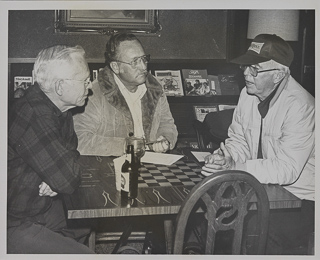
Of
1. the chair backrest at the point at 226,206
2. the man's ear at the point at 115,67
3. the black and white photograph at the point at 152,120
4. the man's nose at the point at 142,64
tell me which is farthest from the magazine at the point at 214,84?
the chair backrest at the point at 226,206

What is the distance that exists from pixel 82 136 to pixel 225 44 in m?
0.80

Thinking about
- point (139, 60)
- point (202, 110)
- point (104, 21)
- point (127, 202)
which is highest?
point (104, 21)

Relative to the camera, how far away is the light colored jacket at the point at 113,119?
78.8 inches

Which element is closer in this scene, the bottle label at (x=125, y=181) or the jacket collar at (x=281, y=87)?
the bottle label at (x=125, y=181)

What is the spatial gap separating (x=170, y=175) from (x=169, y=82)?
0.48 meters

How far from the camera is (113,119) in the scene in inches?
81.6

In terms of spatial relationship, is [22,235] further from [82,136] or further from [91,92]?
[91,92]

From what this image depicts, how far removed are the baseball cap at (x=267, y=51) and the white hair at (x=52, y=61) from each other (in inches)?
28.3

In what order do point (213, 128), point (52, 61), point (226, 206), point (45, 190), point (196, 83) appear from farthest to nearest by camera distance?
1. point (196, 83)
2. point (213, 128)
3. point (52, 61)
4. point (45, 190)
5. point (226, 206)

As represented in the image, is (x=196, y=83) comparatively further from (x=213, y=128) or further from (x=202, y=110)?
(x=213, y=128)

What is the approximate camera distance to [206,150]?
207 cm

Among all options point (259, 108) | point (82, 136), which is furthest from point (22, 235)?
point (259, 108)

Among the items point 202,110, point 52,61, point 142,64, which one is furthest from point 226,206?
point 52,61

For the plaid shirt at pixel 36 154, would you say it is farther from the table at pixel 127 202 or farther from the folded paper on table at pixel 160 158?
the folded paper on table at pixel 160 158
